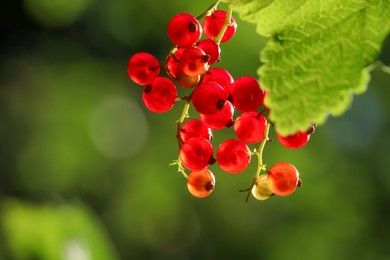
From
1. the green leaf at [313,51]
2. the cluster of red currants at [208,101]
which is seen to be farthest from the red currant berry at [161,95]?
the green leaf at [313,51]

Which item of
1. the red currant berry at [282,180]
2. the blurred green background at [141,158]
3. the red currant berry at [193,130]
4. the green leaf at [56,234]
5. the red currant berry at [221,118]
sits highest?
the red currant berry at [221,118]

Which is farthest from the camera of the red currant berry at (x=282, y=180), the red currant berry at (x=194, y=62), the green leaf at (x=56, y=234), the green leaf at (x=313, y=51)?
the green leaf at (x=56, y=234)

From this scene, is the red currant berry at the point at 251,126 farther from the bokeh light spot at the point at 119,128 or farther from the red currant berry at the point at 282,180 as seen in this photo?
the bokeh light spot at the point at 119,128

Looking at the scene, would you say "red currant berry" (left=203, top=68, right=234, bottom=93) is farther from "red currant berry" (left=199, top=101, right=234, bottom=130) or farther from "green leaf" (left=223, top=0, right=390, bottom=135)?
"green leaf" (left=223, top=0, right=390, bottom=135)

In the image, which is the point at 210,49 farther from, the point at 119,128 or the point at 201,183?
the point at 119,128

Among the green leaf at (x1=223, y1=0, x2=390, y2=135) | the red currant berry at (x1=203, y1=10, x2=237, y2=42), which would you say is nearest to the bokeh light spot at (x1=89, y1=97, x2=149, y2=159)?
the red currant berry at (x1=203, y1=10, x2=237, y2=42)

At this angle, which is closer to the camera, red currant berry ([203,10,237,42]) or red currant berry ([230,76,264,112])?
red currant berry ([230,76,264,112])

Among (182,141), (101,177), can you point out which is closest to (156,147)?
(101,177)
